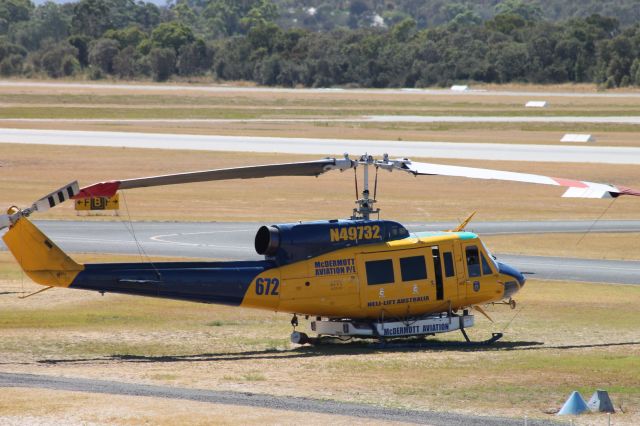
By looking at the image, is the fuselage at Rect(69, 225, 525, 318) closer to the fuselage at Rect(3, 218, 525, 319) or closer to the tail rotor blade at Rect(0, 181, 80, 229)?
the fuselage at Rect(3, 218, 525, 319)

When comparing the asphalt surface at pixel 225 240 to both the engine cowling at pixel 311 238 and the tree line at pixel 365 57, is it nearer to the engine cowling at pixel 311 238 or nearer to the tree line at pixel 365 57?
the engine cowling at pixel 311 238

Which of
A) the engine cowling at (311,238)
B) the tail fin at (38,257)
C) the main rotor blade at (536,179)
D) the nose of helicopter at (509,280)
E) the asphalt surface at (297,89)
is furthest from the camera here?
the asphalt surface at (297,89)

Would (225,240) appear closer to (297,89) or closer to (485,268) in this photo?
(485,268)

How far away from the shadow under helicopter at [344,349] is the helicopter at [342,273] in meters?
0.28

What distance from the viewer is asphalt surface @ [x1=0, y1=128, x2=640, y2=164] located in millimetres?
71562

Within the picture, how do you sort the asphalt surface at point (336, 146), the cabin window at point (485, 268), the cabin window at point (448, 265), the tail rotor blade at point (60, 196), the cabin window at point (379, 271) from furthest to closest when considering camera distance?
the asphalt surface at point (336, 146), the cabin window at point (485, 268), the cabin window at point (448, 265), the cabin window at point (379, 271), the tail rotor blade at point (60, 196)

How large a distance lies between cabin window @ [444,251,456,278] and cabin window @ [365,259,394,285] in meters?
1.31

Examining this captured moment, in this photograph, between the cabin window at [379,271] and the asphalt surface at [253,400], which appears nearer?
the asphalt surface at [253,400]

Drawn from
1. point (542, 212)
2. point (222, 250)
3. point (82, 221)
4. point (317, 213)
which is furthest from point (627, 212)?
point (82, 221)

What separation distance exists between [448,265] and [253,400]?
7.63m

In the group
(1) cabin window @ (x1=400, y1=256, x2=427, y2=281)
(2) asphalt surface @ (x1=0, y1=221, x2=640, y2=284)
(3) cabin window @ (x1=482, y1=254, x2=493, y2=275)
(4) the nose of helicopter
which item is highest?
(1) cabin window @ (x1=400, y1=256, x2=427, y2=281)

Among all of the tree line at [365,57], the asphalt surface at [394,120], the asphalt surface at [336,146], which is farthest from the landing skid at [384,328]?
the tree line at [365,57]

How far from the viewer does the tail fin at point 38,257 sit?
21.7 metres

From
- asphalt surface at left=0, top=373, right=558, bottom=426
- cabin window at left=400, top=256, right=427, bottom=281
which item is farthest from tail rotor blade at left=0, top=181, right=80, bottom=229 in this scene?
cabin window at left=400, top=256, right=427, bottom=281
